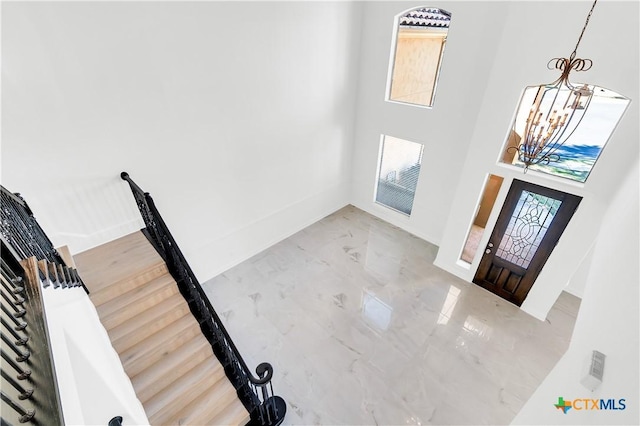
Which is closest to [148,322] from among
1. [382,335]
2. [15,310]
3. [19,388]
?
[15,310]

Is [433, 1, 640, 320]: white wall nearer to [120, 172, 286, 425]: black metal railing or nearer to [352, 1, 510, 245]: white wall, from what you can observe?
[352, 1, 510, 245]: white wall

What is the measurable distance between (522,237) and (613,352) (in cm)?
344

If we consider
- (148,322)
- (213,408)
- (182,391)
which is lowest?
(213,408)

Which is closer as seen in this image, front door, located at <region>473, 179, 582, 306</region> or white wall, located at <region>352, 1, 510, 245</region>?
front door, located at <region>473, 179, 582, 306</region>

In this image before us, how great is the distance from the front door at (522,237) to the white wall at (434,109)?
120 centimetres

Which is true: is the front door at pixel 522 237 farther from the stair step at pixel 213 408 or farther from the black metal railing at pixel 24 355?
the black metal railing at pixel 24 355

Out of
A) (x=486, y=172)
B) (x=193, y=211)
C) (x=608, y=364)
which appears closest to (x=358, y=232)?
(x=486, y=172)

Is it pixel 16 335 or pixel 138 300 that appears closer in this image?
pixel 16 335

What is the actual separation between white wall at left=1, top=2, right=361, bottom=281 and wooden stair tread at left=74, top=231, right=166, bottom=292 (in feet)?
0.58

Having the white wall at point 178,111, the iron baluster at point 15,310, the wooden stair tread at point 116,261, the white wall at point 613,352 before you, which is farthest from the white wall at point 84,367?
the white wall at point 613,352

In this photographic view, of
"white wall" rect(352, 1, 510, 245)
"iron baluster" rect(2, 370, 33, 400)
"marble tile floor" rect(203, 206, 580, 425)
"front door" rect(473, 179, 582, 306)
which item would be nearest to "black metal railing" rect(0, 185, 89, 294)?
"iron baluster" rect(2, 370, 33, 400)

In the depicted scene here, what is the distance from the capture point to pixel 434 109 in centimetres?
518

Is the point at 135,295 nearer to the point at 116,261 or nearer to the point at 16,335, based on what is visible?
the point at 116,261

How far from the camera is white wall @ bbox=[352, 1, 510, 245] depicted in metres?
4.39
